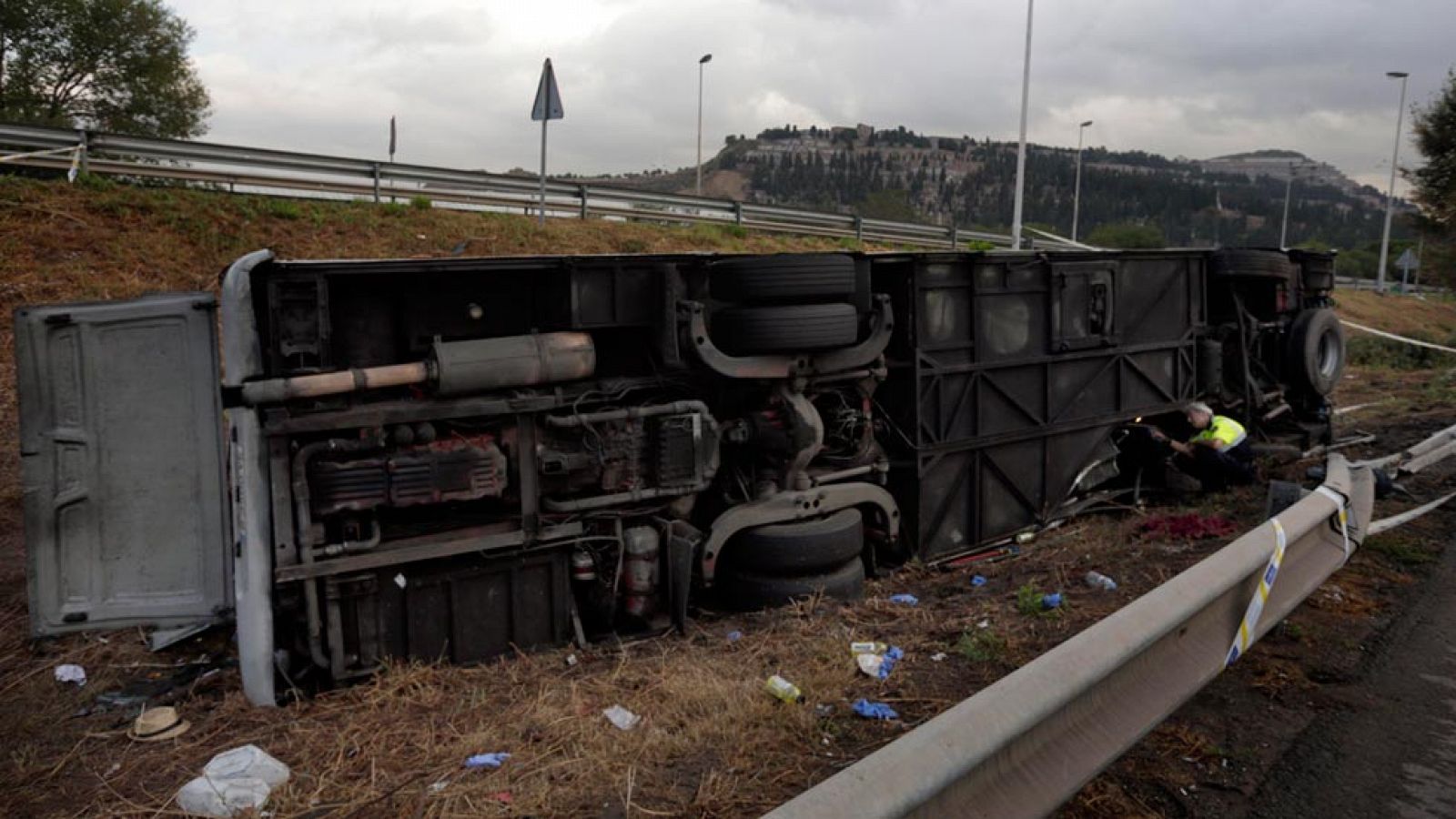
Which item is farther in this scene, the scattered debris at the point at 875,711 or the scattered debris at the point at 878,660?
the scattered debris at the point at 878,660

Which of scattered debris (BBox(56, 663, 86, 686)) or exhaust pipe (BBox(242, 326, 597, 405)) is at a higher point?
exhaust pipe (BBox(242, 326, 597, 405))

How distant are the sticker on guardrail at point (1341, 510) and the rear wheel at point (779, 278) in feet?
A: 10.2

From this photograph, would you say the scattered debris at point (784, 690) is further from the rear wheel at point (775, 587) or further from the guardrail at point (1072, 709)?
the rear wheel at point (775, 587)

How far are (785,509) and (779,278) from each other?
153 cm

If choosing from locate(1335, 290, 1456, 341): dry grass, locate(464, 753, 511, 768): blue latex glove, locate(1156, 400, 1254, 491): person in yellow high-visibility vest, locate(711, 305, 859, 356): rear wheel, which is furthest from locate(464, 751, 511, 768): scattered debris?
locate(1335, 290, 1456, 341): dry grass

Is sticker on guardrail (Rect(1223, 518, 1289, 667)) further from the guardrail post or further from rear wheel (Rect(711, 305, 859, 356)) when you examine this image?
the guardrail post

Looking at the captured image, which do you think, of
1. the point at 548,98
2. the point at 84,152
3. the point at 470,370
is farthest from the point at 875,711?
the point at 84,152

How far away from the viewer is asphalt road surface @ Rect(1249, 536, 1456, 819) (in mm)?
3010

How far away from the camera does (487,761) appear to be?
11.5ft

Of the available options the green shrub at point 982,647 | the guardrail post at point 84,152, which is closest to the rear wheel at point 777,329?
the green shrub at point 982,647

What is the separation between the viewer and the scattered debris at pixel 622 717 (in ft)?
12.5

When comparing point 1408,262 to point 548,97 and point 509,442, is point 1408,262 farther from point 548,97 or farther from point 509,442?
point 509,442

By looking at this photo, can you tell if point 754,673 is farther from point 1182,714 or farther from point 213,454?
point 213,454

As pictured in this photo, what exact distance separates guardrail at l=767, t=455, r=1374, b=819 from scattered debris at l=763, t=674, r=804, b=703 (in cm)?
153
